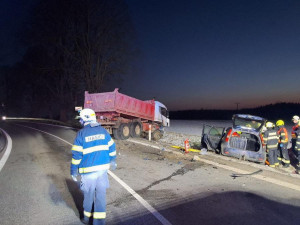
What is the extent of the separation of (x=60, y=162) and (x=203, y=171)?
4898 millimetres

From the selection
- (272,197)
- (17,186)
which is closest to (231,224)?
(272,197)

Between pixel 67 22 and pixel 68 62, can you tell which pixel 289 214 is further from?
pixel 68 62

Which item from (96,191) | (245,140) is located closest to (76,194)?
(96,191)

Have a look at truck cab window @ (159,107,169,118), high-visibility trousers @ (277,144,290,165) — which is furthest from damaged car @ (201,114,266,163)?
truck cab window @ (159,107,169,118)

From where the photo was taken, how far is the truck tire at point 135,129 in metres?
14.0

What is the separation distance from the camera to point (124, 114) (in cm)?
1362

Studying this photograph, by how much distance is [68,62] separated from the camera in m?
27.9

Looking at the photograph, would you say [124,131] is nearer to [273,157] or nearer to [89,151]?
[273,157]

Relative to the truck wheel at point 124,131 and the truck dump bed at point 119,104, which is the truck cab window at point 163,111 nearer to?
the truck dump bed at point 119,104

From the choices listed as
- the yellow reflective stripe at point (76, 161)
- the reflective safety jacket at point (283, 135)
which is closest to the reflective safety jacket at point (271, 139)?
the reflective safety jacket at point (283, 135)

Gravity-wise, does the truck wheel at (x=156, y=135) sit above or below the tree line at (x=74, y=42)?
below

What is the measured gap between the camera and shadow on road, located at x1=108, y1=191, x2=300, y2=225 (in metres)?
3.48

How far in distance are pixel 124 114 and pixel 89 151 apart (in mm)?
10506

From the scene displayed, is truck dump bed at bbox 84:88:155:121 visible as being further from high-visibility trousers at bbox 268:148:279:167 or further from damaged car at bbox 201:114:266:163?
high-visibility trousers at bbox 268:148:279:167
